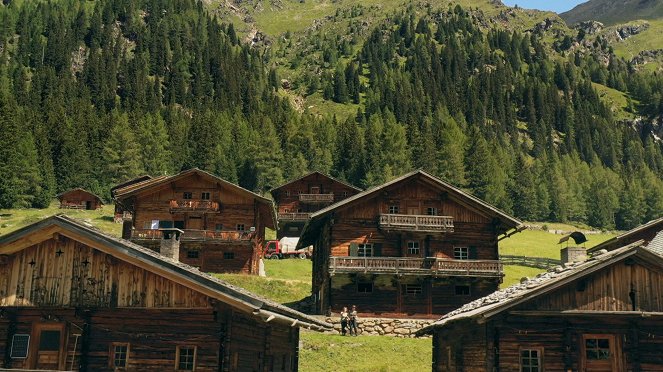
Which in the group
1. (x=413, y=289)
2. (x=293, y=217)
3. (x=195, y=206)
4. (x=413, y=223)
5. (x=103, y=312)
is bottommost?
(x=103, y=312)

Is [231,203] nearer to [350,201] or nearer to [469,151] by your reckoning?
[350,201]

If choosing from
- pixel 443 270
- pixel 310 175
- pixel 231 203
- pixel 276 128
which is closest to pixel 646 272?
pixel 443 270

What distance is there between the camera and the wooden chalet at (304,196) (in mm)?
80438

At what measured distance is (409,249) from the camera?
154 ft

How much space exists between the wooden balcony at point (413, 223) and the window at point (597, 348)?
74.7 ft

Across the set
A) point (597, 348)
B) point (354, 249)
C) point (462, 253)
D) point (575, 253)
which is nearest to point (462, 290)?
point (462, 253)

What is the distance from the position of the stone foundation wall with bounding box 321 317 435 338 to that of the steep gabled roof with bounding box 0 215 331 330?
19613mm

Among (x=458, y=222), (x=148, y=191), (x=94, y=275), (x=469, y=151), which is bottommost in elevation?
(x=94, y=275)

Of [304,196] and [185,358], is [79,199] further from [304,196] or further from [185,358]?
[185,358]

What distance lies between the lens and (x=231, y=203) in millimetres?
59812

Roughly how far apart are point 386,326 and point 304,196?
40.2m

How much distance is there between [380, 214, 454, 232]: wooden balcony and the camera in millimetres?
45406

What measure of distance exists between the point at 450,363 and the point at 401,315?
1695 cm

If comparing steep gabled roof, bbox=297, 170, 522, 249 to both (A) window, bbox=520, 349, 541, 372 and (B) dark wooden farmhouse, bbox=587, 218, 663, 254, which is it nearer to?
(B) dark wooden farmhouse, bbox=587, 218, 663, 254
